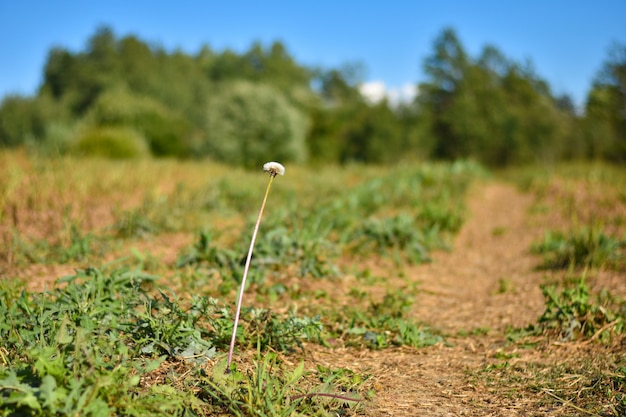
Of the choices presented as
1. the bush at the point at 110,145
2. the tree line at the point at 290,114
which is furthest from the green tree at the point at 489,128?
the bush at the point at 110,145

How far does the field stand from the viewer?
2.02m

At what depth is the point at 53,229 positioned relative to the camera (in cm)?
478

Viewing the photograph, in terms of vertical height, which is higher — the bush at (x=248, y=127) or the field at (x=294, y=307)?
the bush at (x=248, y=127)

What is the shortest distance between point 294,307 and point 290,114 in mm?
19392

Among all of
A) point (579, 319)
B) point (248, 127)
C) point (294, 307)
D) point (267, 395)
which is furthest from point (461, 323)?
point (248, 127)

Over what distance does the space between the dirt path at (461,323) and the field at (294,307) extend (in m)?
0.01

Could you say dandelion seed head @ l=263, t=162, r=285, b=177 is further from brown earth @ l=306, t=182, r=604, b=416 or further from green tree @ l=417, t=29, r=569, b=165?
green tree @ l=417, t=29, r=569, b=165

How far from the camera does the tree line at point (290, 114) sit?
66.8 feet

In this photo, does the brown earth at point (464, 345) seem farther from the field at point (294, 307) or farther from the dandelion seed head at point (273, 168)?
the dandelion seed head at point (273, 168)

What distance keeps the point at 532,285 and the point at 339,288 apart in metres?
1.60

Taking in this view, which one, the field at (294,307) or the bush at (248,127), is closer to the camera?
the field at (294,307)

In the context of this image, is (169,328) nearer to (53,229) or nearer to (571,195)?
(53,229)

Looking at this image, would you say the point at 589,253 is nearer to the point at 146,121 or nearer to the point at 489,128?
the point at 146,121

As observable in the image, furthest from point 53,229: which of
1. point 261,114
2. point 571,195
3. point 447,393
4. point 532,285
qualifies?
point 261,114
